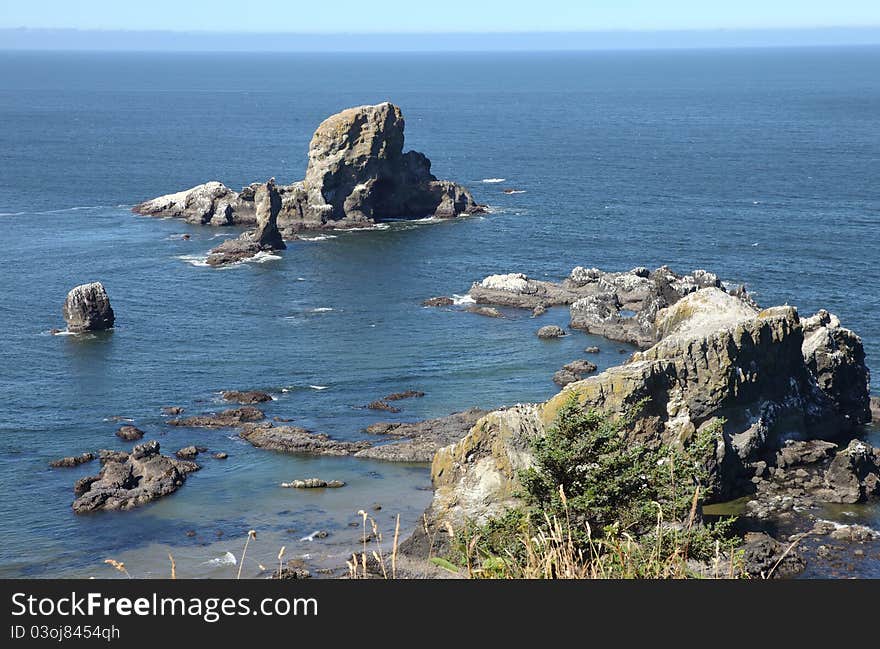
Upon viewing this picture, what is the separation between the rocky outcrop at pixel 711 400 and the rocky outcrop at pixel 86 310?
56071 mm

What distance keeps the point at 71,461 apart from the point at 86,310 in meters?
34.5

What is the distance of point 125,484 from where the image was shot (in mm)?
70812

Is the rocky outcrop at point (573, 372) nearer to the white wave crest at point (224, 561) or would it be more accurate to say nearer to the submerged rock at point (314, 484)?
the submerged rock at point (314, 484)

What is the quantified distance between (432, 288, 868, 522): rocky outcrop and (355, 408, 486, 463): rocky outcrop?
13696 mm

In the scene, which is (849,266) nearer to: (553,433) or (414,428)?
(414,428)

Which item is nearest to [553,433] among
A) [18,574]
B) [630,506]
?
[630,506]

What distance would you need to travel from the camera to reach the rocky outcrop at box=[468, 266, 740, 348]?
A: 10618 cm

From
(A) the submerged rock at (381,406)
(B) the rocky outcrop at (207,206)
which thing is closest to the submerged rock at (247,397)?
(A) the submerged rock at (381,406)

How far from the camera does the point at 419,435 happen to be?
3150 inches

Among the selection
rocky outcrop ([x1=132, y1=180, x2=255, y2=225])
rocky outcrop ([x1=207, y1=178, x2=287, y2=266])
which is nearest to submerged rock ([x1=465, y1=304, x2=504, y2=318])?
rocky outcrop ([x1=207, y1=178, x2=287, y2=266])

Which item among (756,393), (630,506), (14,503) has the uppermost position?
(630,506)

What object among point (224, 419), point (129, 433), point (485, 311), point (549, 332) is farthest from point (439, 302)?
point (129, 433)

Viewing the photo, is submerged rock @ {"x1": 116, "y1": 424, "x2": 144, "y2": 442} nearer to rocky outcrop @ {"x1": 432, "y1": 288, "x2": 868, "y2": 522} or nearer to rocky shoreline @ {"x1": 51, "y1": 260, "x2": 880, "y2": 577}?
rocky shoreline @ {"x1": 51, "y1": 260, "x2": 880, "y2": 577}

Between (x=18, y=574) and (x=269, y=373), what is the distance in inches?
1530
